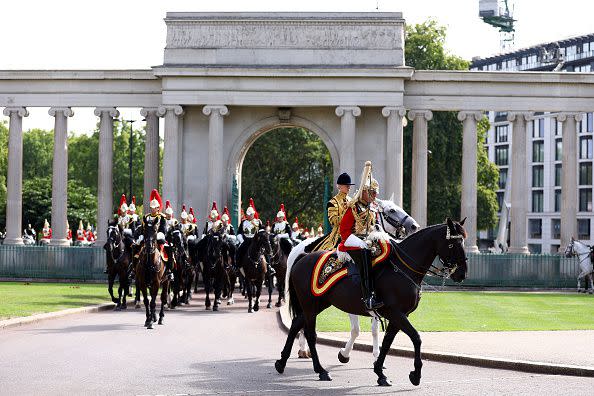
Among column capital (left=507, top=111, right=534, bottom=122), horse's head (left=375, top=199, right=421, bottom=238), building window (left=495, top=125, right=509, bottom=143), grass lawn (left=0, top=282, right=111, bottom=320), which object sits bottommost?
grass lawn (left=0, top=282, right=111, bottom=320)

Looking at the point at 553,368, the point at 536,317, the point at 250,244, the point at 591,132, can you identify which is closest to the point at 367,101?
the point at 250,244

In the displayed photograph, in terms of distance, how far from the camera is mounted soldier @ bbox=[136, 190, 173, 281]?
82.0 feet

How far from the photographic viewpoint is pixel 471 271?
47.2 metres

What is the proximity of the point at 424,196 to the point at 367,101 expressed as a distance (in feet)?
15.5

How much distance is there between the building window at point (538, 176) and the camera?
123 meters

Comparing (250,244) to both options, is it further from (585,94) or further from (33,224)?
(33,224)

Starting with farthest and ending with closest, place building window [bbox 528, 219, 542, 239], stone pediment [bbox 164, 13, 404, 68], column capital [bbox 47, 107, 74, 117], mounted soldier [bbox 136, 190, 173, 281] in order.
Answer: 1. building window [bbox 528, 219, 542, 239]
2. column capital [bbox 47, 107, 74, 117]
3. stone pediment [bbox 164, 13, 404, 68]
4. mounted soldier [bbox 136, 190, 173, 281]

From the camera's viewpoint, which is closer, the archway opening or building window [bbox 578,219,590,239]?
the archway opening

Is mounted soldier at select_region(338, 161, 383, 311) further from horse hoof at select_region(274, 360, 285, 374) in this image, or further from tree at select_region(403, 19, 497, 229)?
tree at select_region(403, 19, 497, 229)

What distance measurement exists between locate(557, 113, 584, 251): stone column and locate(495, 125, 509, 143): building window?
260ft

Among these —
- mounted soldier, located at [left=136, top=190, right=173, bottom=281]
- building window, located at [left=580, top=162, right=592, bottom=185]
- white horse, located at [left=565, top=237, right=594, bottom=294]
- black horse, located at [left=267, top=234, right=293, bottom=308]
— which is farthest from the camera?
building window, located at [left=580, top=162, right=592, bottom=185]

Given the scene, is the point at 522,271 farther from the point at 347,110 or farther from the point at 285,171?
the point at 285,171

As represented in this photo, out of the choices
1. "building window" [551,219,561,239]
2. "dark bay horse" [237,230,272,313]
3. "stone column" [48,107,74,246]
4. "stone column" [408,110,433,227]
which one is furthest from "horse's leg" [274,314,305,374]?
"building window" [551,219,561,239]

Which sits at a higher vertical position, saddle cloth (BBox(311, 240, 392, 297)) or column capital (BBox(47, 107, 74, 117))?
column capital (BBox(47, 107, 74, 117))
